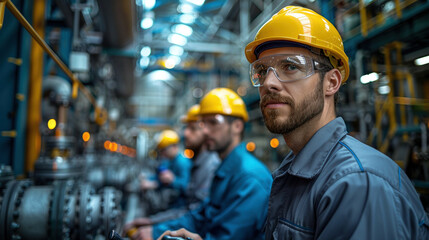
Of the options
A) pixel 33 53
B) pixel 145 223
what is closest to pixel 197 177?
pixel 145 223

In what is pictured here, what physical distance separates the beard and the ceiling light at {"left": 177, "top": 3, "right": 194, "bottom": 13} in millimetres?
6785

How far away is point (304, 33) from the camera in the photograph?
1118 mm

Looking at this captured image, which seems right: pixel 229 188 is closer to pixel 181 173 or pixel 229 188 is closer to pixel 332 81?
pixel 332 81

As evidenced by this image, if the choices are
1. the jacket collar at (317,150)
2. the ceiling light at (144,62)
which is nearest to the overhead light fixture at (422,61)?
the jacket collar at (317,150)

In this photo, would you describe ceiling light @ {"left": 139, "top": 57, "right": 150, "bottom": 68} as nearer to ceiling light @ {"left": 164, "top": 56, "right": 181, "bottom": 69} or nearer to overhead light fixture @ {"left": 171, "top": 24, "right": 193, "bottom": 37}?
ceiling light @ {"left": 164, "top": 56, "right": 181, "bottom": 69}

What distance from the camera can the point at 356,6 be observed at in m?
2.94

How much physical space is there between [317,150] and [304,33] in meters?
0.48

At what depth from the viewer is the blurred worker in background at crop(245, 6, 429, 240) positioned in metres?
0.83

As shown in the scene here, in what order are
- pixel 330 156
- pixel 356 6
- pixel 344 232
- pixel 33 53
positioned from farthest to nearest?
pixel 356 6
pixel 33 53
pixel 330 156
pixel 344 232

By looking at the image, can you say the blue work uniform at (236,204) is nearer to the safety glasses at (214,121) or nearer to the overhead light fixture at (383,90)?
the safety glasses at (214,121)

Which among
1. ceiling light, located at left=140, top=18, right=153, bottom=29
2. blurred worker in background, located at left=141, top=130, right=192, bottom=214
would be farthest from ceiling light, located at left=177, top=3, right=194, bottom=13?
blurred worker in background, located at left=141, top=130, right=192, bottom=214

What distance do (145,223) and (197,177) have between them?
1413 mm

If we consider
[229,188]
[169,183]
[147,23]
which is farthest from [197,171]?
[147,23]

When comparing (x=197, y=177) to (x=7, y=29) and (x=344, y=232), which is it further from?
(x=344, y=232)
